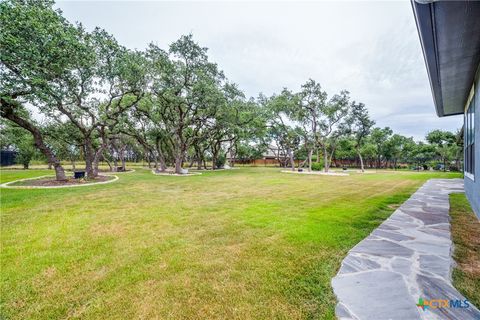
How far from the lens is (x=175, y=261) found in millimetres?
2721

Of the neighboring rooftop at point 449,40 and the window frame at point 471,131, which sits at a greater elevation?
the neighboring rooftop at point 449,40

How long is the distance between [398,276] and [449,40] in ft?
12.5

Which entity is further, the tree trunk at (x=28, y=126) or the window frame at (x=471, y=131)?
the tree trunk at (x=28, y=126)

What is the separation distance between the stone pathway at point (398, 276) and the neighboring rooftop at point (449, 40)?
120 inches

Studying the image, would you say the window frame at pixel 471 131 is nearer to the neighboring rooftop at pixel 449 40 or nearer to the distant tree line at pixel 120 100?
the neighboring rooftop at pixel 449 40

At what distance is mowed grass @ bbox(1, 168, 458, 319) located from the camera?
1.90m

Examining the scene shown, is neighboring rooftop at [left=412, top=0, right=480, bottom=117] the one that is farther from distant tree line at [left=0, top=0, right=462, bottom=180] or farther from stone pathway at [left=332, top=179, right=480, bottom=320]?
distant tree line at [left=0, top=0, right=462, bottom=180]

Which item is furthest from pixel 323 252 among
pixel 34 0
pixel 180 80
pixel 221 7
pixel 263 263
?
pixel 180 80

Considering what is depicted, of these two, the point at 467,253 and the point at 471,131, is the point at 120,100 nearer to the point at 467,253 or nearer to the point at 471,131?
the point at 467,253

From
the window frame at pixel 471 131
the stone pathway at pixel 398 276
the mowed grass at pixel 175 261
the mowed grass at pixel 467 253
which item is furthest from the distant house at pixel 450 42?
the mowed grass at pixel 175 261

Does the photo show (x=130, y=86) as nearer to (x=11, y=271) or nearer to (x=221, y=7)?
(x=221, y=7)

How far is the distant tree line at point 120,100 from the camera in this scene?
7711mm

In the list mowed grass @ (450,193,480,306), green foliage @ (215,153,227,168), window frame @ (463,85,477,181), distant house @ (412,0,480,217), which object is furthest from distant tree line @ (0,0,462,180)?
mowed grass @ (450,193,480,306)

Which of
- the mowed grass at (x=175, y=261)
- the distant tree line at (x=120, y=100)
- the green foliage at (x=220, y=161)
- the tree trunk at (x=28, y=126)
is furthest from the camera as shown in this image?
the green foliage at (x=220, y=161)
